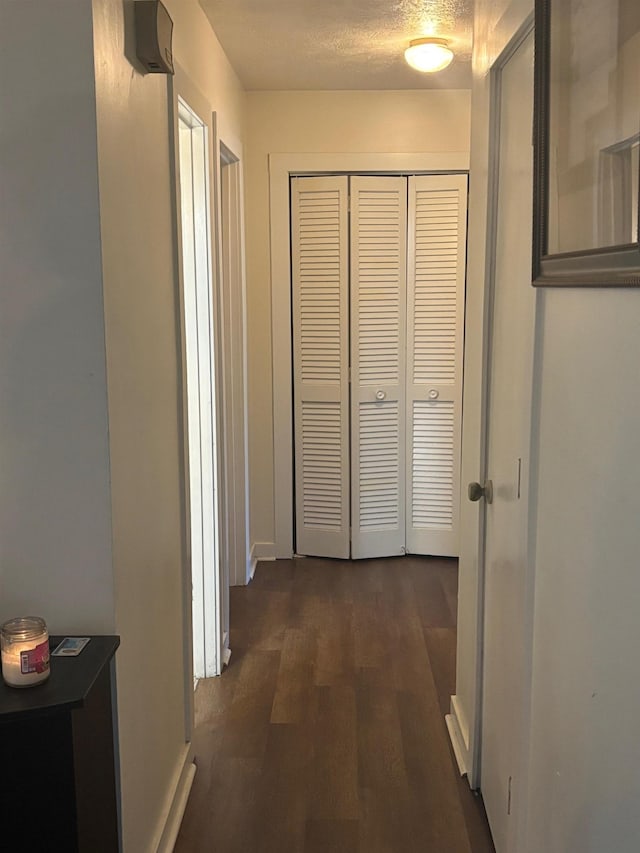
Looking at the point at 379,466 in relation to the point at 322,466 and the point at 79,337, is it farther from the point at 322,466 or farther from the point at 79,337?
the point at 79,337

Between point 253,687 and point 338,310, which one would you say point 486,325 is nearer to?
point 253,687

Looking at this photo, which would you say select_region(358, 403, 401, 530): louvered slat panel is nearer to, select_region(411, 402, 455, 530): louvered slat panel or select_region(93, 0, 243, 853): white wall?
select_region(411, 402, 455, 530): louvered slat panel

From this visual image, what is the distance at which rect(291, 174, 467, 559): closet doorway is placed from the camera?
4207 mm

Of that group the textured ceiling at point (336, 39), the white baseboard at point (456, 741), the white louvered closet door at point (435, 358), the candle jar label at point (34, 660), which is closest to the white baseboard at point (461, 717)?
the white baseboard at point (456, 741)

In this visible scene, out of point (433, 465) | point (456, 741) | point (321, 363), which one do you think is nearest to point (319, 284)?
point (321, 363)

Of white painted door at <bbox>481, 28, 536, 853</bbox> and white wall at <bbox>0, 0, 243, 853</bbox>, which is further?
white painted door at <bbox>481, 28, 536, 853</bbox>

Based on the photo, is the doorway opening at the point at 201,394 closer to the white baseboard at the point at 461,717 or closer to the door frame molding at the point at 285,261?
the white baseboard at the point at 461,717

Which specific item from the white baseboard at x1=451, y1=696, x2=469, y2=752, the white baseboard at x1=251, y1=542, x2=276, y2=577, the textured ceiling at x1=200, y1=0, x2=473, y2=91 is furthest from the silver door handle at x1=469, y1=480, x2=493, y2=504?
the white baseboard at x1=251, y1=542, x2=276, y2=577

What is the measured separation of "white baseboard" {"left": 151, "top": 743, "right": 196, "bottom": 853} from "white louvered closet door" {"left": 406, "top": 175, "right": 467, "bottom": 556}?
7.24ft

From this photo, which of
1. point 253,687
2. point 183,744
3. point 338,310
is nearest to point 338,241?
point 338,310

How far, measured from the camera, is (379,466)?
4.41 metres

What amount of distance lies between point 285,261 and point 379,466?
1.20 metres

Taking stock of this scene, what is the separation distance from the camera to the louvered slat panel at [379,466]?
4.36m

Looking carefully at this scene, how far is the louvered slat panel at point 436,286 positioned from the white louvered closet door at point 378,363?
0.26 feet
